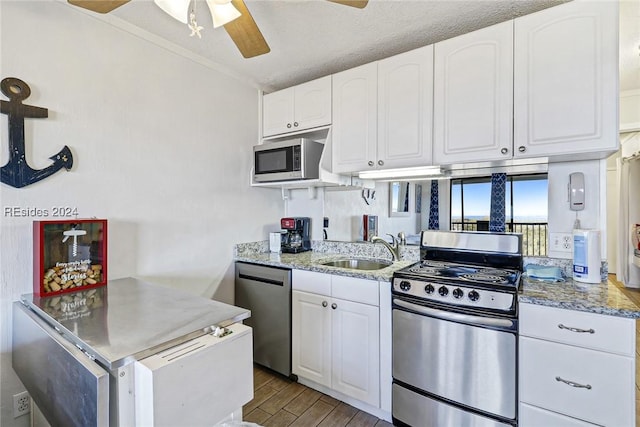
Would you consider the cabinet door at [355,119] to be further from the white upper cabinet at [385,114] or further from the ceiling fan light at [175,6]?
the ceiling fan light at [175,6]

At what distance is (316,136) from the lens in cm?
269

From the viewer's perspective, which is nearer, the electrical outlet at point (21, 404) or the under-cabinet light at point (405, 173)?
the electrical outlet at point (21, 404)

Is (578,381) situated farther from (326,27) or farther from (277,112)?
(277,112)

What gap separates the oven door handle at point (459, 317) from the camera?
1452mm

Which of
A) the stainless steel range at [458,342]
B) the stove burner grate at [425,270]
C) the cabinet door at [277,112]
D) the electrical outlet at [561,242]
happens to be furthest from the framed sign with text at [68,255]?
the electrical outlet at [561,242]

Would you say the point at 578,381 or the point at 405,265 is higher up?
the point at 405,265

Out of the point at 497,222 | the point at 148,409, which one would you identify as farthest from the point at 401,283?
the point at 148,409

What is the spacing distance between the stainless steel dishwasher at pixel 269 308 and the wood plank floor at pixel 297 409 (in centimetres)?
14

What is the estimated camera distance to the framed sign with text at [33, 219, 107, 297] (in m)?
1.48

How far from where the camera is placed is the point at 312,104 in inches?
95.7

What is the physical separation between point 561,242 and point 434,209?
31.0 inches

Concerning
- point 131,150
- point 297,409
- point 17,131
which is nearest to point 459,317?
point 297,409

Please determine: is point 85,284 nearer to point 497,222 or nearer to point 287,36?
point 287,36

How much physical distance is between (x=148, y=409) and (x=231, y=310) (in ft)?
1.44
